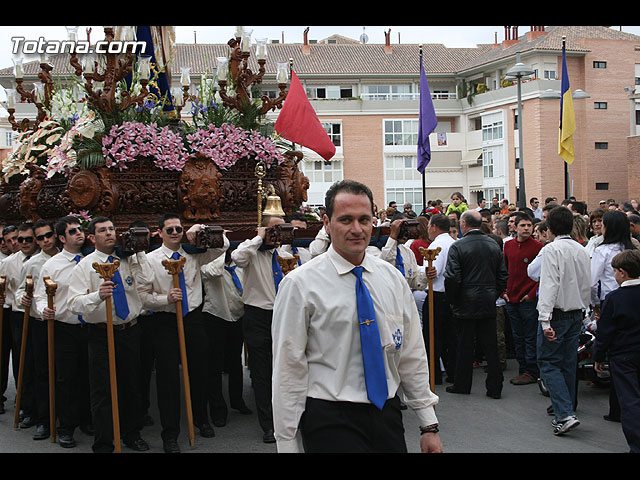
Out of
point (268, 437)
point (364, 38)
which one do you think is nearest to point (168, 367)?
point (268, 437)

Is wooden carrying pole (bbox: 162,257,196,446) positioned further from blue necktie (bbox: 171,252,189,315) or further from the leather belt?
the leather belt

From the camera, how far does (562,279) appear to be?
7.20 m

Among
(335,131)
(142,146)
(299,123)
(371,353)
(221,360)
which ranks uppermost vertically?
(335,131)

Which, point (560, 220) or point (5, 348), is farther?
point (5, 348)

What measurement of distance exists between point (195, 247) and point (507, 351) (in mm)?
6131

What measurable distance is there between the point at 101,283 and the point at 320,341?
3584 mm

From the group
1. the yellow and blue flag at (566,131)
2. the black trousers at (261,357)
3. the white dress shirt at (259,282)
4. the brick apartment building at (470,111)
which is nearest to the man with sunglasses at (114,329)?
the white dress shirt at (259,282)

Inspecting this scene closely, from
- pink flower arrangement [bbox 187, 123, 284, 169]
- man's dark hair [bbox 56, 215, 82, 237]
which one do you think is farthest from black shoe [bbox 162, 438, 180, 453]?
pink flower arrangement [bbox 187, 123, 284, 169]

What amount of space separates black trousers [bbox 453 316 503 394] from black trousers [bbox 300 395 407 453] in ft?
18.1

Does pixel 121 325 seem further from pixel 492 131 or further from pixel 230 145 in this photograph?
pixel 492 131

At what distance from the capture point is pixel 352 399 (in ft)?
11.3

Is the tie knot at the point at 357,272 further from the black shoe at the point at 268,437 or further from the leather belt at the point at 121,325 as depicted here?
the black shoe at the point at 268,437

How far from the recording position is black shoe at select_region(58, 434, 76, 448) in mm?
7168

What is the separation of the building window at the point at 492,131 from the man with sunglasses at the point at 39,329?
4211cm
